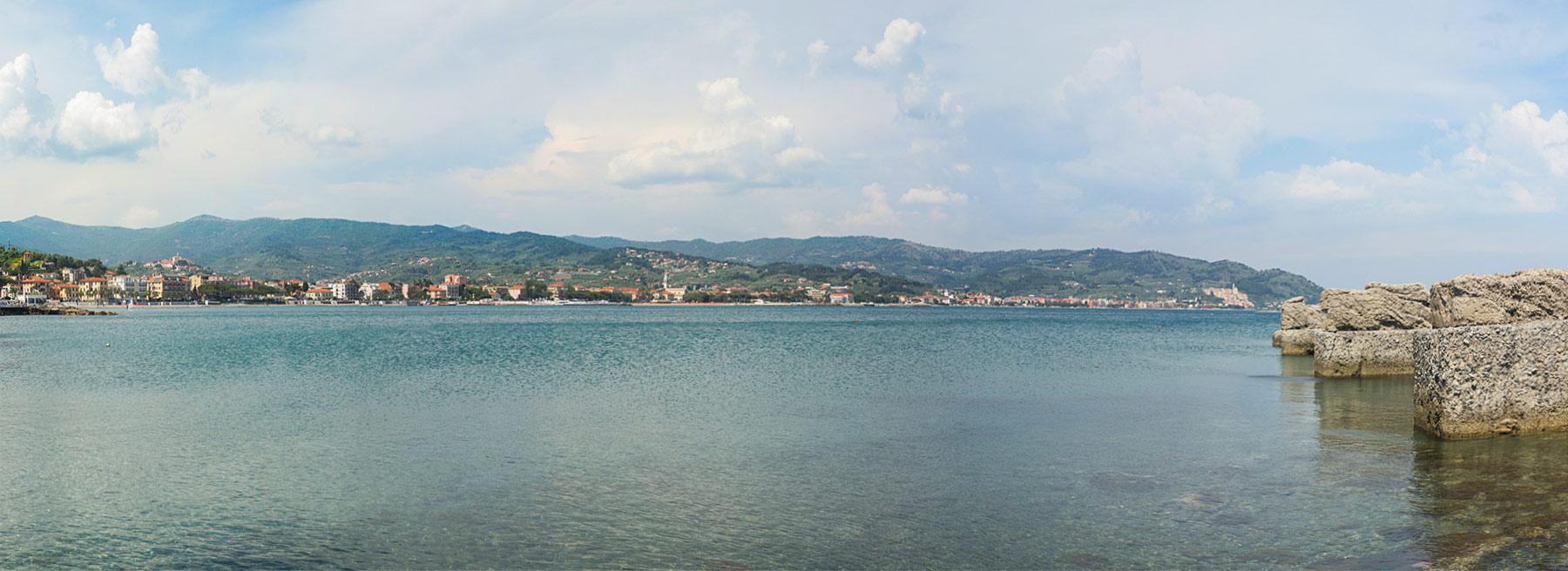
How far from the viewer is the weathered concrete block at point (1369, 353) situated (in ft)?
78.9

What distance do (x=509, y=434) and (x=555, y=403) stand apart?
5.21 meters

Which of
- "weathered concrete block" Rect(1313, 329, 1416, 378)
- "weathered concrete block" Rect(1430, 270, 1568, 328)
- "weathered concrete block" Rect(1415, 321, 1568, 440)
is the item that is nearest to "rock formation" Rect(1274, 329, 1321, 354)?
"weathered concrete block" Rect(1313, 329, 1416, 378)

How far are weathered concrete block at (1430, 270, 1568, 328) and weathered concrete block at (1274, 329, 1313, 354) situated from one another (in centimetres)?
2372

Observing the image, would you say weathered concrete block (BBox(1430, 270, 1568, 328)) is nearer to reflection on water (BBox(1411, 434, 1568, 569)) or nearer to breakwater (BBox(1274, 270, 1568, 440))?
breakwater (BBox(1274, 270, 1568, 440))

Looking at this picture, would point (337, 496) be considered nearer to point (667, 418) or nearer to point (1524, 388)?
point (667, 418)

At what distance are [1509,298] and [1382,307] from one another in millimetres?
10372

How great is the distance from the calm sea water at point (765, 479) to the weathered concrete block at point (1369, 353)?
4.24 ft

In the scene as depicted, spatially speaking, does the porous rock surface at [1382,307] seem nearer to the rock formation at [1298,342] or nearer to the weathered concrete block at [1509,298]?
the weathered concrete block at [1509,298]

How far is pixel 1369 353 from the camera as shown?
24.3m

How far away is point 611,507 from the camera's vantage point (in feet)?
34.6

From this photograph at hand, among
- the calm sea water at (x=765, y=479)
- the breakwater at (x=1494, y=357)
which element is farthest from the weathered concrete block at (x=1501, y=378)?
the calm sea water at (x=765, y=479)

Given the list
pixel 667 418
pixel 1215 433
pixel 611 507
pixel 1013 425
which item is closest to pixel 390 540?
pixel 611 507

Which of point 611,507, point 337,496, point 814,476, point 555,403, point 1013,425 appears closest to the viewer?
point 611,507

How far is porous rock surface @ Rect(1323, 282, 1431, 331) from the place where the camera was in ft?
75.5
